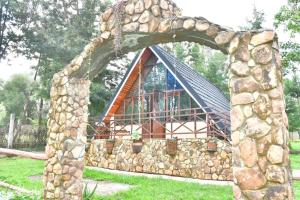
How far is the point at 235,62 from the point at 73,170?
315 centimetres

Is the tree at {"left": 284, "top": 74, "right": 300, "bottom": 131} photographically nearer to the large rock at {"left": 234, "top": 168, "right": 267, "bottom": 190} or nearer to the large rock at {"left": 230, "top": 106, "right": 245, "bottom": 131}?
the large rock at {"left": 230, "top": 106, "right": 245, "bottom": 131}

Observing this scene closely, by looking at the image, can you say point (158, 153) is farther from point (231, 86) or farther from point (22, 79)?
point (22, 79)

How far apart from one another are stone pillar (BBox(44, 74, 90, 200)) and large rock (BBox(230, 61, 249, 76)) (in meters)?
2.85

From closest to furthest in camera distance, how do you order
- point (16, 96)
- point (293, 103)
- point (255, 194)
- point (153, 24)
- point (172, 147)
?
point (255, 194) < point (153, 24) < point (172, 147) < point (293, 103) < point (16, 96)

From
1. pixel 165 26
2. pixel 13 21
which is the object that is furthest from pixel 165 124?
pixel 13 21

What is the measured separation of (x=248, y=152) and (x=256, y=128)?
272 mm

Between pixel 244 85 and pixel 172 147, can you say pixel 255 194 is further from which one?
pixel 172 147

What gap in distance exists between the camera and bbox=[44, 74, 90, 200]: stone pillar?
5031 millimetres

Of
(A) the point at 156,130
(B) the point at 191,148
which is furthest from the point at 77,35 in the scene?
(B) the point at 191,148

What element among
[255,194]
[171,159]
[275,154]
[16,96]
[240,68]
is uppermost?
[16,96]

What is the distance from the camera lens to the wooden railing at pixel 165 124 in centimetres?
1103

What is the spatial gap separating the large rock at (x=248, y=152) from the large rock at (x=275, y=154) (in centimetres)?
15

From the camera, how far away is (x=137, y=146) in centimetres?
1059

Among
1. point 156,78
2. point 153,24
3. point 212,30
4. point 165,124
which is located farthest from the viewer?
point 156,78
